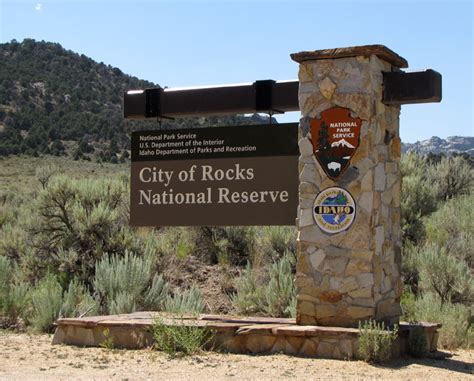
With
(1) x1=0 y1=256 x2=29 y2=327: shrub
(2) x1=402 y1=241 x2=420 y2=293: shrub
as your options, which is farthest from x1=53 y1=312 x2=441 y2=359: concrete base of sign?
(2) x1=402 y1=241 x2=420 y2=293: shrub

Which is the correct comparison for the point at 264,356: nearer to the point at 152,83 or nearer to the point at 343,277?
the point at 343,277

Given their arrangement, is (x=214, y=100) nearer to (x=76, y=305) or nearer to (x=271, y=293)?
(x=271, y=293)

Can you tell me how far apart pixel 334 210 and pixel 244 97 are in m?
2.21

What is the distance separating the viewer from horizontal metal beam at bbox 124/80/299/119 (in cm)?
1070

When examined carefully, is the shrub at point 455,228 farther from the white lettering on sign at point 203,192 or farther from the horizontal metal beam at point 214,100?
the horizontal metal beam at point 214,100

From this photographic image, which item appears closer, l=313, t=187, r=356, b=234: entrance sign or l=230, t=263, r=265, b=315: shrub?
l=313, t=187, r=356, b=234: entrance sign

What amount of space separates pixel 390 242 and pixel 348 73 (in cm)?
217

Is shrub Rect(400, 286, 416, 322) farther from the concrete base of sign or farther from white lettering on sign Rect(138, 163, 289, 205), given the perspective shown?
white lettering on sign Rect(138, 163, 289, 205)

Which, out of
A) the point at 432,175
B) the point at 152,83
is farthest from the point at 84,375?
the point at 152,83

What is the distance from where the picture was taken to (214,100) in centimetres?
1115

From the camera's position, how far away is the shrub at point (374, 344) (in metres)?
8.92

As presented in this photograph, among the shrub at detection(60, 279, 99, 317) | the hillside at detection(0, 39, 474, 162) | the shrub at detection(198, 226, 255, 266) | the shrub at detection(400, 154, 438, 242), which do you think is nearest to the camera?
the shrub at detection(60, 279, 99, 317)

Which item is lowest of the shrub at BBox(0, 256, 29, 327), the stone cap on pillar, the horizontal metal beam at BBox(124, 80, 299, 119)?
the shrub at BBox(0, 256, 29, 327)

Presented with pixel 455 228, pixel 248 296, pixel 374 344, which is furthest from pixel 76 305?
pixel 455 228
